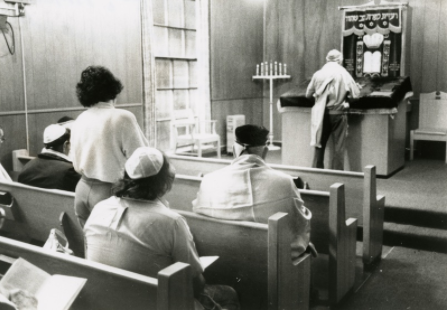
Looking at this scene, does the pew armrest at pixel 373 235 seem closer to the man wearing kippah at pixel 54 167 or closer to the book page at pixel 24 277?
the man wearing kippah at pixel 54 167

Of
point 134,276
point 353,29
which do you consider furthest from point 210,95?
point 134,276

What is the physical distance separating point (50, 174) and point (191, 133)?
3.99 metres

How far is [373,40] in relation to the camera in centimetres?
754

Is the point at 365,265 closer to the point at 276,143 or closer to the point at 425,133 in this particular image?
the point at 425,133

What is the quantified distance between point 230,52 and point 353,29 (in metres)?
2.01

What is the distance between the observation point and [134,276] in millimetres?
1607

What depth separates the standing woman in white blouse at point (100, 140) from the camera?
278 centimetres

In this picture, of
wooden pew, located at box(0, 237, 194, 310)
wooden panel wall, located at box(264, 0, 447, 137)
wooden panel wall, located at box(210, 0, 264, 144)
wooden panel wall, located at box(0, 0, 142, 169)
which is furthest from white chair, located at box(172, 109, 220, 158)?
wooden pew, located at box(0, 237, 194, 310)

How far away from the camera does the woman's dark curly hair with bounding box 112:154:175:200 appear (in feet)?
6.71

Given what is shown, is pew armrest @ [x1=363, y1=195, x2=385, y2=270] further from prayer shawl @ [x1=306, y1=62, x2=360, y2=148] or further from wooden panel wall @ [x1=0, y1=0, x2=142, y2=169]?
wooden panel wall @ [x1=0, y1=0, x2=142, y2=169]

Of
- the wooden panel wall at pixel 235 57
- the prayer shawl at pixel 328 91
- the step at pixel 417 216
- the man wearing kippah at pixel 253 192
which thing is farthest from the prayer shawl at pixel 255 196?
the wooden panel wall at pixel 235 57

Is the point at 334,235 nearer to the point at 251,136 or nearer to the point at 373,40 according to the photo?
the point at 251,136

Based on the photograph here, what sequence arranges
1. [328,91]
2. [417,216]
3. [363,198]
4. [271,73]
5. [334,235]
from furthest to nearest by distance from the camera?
[271,73], [328,91], [417,216], [363,198], [334,235]

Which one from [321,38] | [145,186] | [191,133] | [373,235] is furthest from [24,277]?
[321,38]
